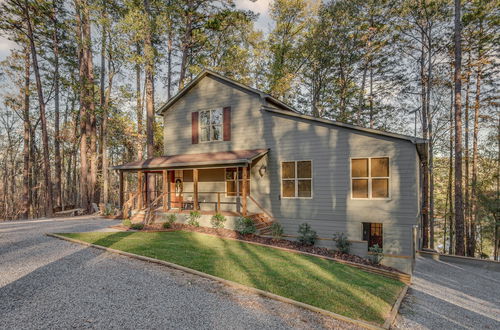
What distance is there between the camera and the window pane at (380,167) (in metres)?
9.86

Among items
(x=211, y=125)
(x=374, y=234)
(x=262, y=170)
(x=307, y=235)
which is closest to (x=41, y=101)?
(x=211, y=125)

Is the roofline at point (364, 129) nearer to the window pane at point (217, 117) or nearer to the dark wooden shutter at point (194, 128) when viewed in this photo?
the window pane at point (217, 117)

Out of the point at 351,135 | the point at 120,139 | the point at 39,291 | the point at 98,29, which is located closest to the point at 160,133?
the point at 120,139

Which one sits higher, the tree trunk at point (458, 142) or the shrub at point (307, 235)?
the tree trunk at point (458, 142)

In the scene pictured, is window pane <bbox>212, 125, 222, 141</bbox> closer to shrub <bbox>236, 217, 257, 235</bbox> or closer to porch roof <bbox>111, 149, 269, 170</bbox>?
porch roof <bbox>111, 149, 269, 170</bbox>

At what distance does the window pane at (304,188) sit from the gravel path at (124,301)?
21.6 ft

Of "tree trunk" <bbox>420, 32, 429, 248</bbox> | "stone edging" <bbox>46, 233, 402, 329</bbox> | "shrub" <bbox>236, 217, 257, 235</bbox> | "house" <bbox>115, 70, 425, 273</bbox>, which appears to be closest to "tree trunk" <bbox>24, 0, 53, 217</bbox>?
"house" <bbox>115, 70, 425, 273</bbox>

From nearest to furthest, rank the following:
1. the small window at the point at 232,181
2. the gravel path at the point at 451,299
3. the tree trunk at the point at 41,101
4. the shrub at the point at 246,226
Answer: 1. the gravel path at the point at 451,299
2. the shrub at the point at 246,226
3. the small window at the point at 232,181
4. the tree trunk at the point at 41,101

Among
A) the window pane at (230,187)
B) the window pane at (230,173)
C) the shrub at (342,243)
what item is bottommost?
the shrub at (342,243)

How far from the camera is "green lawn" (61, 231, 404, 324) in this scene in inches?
202

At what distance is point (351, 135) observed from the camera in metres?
10.3

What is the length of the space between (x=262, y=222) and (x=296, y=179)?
2362mm

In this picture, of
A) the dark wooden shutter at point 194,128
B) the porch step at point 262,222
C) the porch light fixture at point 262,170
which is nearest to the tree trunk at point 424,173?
the porch light fixture at point 262,170

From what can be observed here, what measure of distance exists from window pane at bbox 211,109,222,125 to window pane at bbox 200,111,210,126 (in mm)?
336
